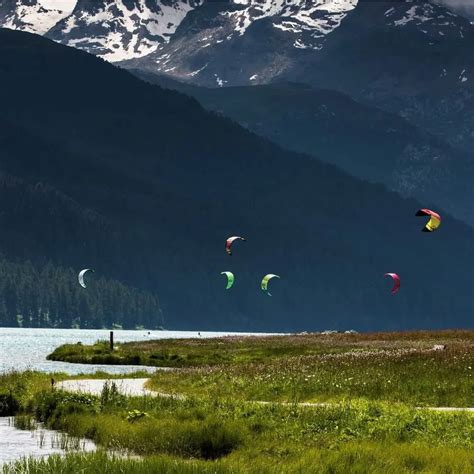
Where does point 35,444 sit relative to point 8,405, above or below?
above

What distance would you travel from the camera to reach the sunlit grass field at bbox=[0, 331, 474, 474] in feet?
76.2

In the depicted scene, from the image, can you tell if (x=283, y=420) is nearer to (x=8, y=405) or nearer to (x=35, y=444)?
(x=35, y=444)

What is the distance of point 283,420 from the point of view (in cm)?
3084

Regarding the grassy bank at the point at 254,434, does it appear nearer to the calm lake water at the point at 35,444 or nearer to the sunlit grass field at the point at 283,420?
the sunlit grass field at the point at 283,420

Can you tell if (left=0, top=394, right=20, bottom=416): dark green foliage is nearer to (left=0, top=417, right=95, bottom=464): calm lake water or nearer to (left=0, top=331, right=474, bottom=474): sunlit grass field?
(left=0, top=331, right=474, bottom=474): sunlit grass field

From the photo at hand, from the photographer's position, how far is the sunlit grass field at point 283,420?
23.2 m

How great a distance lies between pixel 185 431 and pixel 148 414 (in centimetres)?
369

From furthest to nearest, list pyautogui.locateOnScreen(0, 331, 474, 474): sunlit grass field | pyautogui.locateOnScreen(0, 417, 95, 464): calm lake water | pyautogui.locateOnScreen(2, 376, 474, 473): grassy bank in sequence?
pyautogui.locateOnScreen(0, 417, 95, 464): calm lake water → pyautogui.locateOnScreen(0, 331, 474, 474): sunlit grass field → pyautogui.locateOnScreen(2, 376, 474, 473): grassy bank

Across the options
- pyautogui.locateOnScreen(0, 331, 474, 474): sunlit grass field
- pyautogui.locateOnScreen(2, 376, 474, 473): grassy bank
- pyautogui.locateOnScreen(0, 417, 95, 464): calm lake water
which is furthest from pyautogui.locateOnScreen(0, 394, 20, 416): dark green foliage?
pyautogui.locateOnScreen(0, 417, 95, 464): calm lake water

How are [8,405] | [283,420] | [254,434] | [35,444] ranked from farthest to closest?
[8,405]
[283,420]
[35,444]
[254,434]

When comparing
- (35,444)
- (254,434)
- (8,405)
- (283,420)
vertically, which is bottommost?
(8,405)

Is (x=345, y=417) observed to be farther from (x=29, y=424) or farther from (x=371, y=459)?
(x=29, y=424)

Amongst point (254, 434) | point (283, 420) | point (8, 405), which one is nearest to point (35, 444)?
point (254, 434)

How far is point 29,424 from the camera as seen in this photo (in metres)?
34.5
